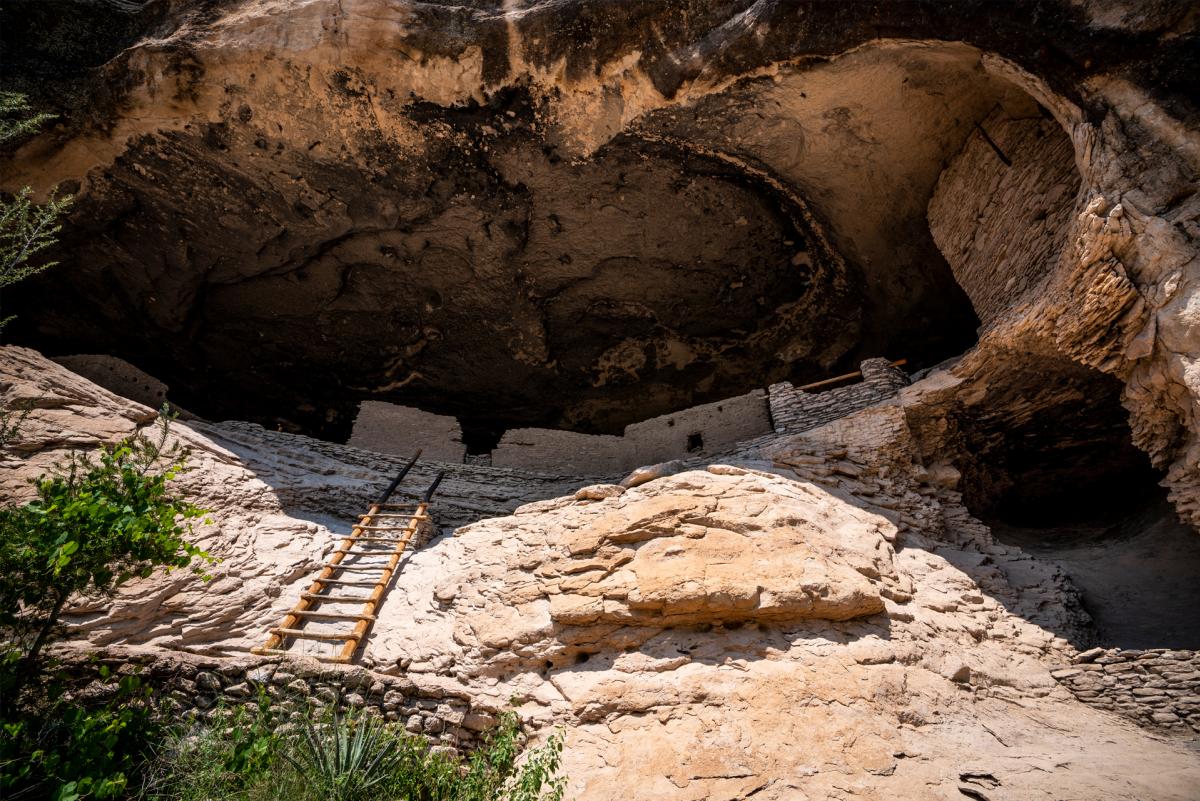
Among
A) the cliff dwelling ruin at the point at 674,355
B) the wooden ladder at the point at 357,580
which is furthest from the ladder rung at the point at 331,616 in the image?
the cliff dwelling ruin at the point at 674,355

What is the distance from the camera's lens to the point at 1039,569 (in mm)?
6426

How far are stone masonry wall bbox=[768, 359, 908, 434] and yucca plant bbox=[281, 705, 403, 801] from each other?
5.95 meters

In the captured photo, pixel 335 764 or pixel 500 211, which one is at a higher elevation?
pixel 500 211

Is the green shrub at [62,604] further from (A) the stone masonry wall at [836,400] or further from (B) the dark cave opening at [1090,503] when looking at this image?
(B) the dark cave opening at [1090,503]

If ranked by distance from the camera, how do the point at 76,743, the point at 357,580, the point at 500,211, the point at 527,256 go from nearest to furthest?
the point at 76,743
the point at 357,580
the point at 500,211
the point at 527,256

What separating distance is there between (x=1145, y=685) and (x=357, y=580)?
6626 mm

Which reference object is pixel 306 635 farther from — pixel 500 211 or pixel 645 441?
pixel 500 211

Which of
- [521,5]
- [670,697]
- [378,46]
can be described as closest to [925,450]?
[670,697]

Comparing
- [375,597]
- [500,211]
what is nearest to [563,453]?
[500,211]

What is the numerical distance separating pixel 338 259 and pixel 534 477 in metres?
4.95

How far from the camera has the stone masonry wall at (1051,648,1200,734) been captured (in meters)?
4.50

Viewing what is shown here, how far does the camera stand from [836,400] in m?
8.41

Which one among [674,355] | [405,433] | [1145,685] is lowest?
[1145,685]

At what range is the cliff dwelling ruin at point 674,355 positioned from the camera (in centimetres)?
464
